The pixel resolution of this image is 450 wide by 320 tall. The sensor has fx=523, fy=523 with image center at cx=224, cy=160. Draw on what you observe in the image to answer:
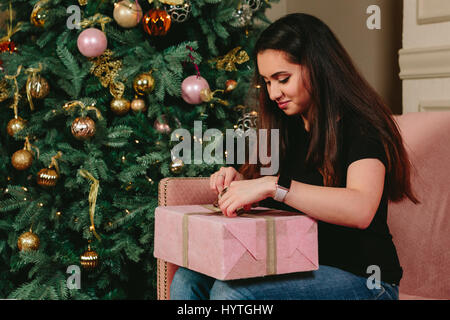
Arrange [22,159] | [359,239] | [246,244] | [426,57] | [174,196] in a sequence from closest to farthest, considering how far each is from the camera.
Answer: [246,244], [359,239], [174,196], [22,159], [426,57]

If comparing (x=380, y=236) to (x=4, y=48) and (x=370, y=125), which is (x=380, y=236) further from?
(x=4, y=48)

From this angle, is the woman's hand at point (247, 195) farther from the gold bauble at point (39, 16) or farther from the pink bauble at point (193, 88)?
the gold bauble at point (39, 16)

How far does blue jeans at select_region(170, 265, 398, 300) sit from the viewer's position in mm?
1079

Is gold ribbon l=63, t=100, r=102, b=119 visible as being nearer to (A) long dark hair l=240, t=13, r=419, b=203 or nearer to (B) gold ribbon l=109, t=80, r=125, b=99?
(B) gold ribbon l=109, t=80, r=125, b=99

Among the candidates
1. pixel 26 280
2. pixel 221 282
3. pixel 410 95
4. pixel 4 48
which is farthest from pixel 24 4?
pixel 410 95

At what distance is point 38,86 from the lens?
1.85 meters

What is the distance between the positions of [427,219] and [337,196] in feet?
1.70

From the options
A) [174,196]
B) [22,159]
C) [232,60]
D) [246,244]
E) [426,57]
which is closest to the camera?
[246,244]

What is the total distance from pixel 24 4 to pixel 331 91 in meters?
1.45

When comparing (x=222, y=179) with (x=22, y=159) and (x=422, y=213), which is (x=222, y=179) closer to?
(x=422, y=213)

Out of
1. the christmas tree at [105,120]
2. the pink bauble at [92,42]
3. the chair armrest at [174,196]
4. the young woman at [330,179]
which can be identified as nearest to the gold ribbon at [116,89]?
the christmas tree at [105,120]

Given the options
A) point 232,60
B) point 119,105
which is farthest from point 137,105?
point 232,60

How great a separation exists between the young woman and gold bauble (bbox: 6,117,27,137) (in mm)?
989

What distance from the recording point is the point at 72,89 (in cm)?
186
